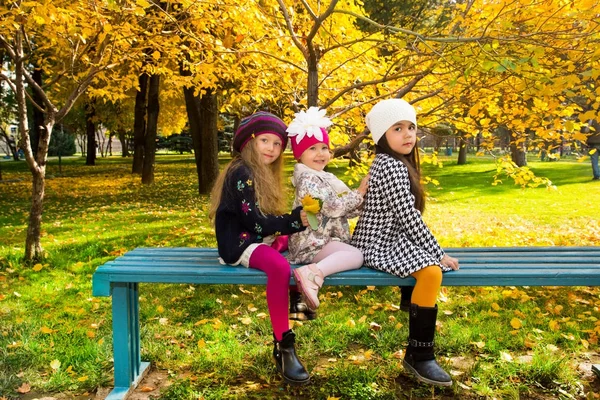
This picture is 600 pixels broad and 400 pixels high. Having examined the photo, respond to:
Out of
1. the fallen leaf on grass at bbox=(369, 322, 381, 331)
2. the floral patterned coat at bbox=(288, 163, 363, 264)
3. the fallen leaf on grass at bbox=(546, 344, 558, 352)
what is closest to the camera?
the floral patterned coat at bbox=(288, 163, 363, 264)

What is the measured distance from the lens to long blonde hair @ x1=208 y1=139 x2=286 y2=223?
3.13 m

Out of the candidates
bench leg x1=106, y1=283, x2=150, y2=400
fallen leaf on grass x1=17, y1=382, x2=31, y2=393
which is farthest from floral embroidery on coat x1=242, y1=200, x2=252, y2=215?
fallen leaf on grass x1=17, y1=382, x2=31, y2=393

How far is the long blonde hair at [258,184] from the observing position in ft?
10.3

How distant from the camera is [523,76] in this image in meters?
3.54

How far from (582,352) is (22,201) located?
1213 cm

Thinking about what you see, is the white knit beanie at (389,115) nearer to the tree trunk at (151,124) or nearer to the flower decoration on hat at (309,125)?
the flower decoration on hat at (309,125)

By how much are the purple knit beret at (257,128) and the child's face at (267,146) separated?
25 millimetres

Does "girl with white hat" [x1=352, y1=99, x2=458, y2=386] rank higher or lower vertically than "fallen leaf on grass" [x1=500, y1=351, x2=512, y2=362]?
higher

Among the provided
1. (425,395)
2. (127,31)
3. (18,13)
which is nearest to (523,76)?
(425,395)

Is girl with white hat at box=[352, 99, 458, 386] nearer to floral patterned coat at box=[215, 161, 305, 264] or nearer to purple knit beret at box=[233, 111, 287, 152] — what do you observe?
floral patterned coat at box=[215, 161, 305, 264]

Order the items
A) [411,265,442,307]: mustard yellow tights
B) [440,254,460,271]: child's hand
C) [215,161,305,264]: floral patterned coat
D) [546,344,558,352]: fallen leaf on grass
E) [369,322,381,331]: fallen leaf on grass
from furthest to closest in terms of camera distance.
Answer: [369,322,381,331]: fallen leaf on grass → [546,344,558,352]: fallen leaf on grass → [215,161,305,264]: floral patterned coat → [440,254,460,271]: child's hand → [411,265,442,307]: mustard yellow tights

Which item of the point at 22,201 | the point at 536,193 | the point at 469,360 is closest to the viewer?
the point at 469,360

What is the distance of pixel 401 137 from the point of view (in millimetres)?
3068

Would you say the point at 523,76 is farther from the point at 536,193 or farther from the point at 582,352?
the point at 536,193
